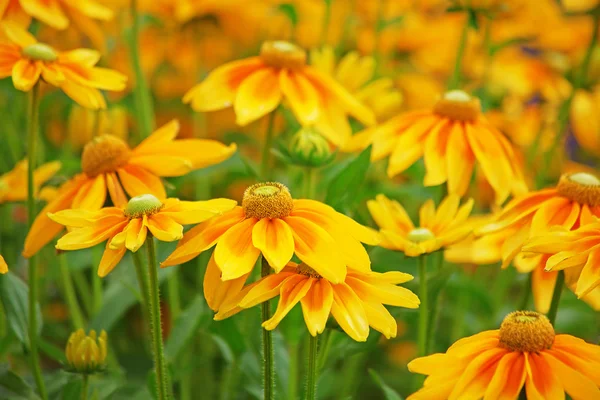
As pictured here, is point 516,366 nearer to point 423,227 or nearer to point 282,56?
point 423,227

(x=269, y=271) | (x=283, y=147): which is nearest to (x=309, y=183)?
(x=283, y=147)

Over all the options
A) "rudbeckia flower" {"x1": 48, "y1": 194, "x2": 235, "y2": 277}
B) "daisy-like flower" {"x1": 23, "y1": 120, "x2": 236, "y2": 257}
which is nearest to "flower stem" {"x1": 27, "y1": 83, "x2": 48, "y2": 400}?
"daisy-like flower" {"x1": 23, "y1": 120, "x2": 236, "y2": 257}

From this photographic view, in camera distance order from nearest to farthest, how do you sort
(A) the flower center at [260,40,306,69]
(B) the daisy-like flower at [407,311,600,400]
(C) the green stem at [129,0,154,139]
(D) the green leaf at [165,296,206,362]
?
1. (B) the daisy-like flower at [407,311,600,400]
2. (D) the green leaf at [165,296,206,362]
3. (A) the flower center at [260,40,306,69]
4. (C) the green stem at [129,0,154,139]

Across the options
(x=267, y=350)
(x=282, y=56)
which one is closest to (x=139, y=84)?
(x=282, y=56)

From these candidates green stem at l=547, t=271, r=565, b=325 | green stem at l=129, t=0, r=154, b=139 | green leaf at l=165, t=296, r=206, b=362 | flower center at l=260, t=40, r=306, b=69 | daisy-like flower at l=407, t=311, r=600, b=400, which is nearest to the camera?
daisy-like flower at l=407, t=311, r=600, b=400

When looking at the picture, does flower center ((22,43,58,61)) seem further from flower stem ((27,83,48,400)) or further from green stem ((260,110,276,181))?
green stem ((260,110,276,181))

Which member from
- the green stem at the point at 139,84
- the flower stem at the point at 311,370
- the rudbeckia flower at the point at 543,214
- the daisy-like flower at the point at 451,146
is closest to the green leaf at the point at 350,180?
the daisy-like flower at the point at 451,146

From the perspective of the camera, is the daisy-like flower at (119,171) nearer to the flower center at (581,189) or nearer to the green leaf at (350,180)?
the green leaf at (350,180)

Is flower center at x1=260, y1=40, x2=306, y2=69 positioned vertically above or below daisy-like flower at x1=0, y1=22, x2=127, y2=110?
below
